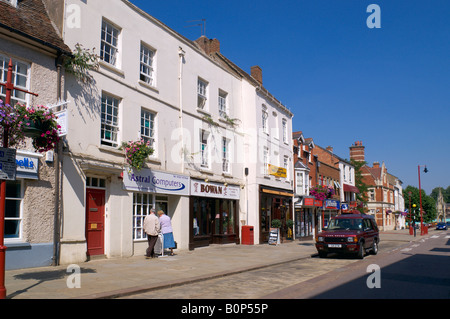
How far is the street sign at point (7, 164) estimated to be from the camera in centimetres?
683

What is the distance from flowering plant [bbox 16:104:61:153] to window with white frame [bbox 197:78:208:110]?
36.7 ft

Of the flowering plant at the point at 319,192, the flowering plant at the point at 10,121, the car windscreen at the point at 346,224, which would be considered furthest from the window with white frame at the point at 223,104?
the flowering plant at the point at 10,121

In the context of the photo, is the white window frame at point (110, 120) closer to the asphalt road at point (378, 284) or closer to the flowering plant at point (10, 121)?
the flowering plant at point (10, 121)

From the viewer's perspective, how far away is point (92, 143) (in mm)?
12961

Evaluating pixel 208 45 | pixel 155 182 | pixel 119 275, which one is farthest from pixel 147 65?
pixel 208 45

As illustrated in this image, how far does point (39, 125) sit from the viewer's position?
837 centimetres

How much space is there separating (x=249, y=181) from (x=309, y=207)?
11360 millimetres

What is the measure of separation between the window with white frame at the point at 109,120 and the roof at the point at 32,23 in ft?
7.93

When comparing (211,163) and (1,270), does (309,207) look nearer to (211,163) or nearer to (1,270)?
(211,163)

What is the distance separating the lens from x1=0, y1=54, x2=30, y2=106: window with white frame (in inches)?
420

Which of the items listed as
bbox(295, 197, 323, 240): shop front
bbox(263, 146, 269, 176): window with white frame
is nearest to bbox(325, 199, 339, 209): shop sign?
bbox(295, 197, 323, 240): shop front

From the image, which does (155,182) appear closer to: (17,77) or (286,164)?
(17,77)

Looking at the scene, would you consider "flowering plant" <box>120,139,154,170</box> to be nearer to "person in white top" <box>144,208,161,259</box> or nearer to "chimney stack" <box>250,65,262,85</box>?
"person in white top" <box>144,208,161,259</box>

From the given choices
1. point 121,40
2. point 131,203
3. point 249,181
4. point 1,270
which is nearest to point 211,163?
point 249,181
